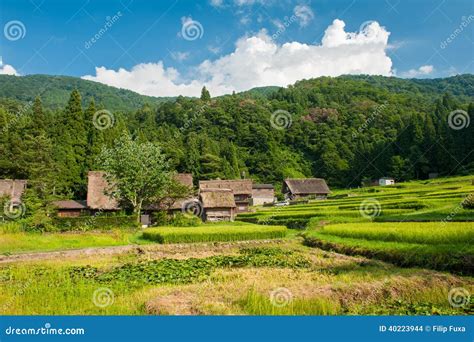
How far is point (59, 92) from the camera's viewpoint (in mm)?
168750

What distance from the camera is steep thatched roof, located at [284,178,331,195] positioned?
73.5 meters

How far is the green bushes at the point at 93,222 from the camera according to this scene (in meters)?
34.8

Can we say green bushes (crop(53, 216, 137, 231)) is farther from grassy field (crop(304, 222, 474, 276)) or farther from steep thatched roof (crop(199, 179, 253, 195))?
steep thatched roof (crop(199, 179, 253, 195))

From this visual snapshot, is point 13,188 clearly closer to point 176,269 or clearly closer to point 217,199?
point 217,199

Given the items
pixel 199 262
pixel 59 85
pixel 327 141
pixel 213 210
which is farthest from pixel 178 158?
pixel 59 85

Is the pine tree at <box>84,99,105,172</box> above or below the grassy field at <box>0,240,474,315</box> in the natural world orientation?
above

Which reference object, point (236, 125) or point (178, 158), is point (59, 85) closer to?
point (236, 125)

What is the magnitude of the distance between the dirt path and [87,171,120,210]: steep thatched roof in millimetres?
18980

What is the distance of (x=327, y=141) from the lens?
102438 mm

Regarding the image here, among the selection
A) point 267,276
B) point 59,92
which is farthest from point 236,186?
point 59,92

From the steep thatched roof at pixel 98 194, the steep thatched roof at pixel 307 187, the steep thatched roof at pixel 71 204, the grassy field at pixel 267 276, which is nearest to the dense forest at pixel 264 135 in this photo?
the steep thatched roof at pixel 71 204

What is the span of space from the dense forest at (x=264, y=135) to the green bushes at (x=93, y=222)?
180 inches

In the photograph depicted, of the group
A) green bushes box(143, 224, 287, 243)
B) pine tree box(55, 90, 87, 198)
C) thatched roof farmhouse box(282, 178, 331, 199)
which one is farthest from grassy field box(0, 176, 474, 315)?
thatched roof farmhouse box(282, 178, 331, 199)

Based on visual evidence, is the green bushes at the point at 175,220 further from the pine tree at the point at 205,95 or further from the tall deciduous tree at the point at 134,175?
the pine tree at the point at 205,95
